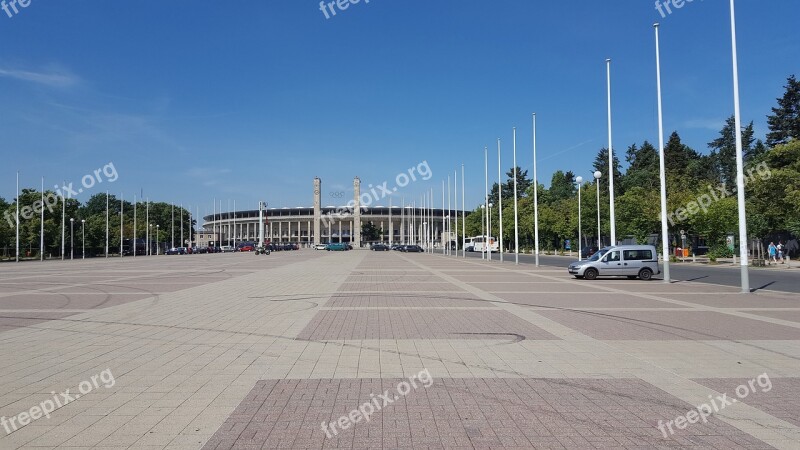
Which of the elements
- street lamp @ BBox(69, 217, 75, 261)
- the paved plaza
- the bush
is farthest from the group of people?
street lamp @ BBox(69, 217, 75, 261)

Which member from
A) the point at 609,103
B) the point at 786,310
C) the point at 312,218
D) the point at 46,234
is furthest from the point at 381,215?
the point at 786,310

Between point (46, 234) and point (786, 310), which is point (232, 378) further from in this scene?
point (46, 234)

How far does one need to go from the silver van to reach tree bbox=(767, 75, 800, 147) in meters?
57.2

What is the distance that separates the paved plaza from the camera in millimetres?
5785

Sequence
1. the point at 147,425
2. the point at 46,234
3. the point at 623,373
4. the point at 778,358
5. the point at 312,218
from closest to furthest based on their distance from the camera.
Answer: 1. the point at 147,425
2. the point at 623,373
3. the point at 778,358
4. the point at 46,234
5. the point at 312,218

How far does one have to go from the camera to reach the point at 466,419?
6184 millimetres

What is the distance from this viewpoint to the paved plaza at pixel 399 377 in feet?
19.0

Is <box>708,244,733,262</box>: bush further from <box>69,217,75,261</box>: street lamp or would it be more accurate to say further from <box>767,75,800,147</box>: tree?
<box>69,217,75,261</box>: street lamp

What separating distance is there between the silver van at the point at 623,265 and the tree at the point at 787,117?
2250 inches

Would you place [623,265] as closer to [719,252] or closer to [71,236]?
[719,252]

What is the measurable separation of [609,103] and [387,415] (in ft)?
97.1

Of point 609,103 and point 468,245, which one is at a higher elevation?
point 609,103

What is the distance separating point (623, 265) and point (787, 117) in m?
60.3

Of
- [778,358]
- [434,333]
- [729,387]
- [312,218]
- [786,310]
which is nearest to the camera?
[729,387]
